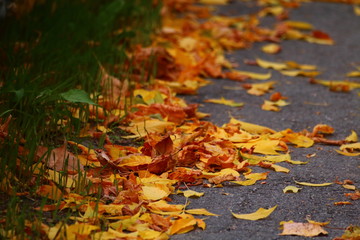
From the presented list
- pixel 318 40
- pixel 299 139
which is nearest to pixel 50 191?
pixel 299 139

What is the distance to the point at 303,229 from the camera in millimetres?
2104

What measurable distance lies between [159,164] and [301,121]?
111 cm

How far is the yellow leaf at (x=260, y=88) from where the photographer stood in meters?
3.76

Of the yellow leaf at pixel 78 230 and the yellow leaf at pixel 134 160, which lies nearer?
the yellow leaf at pixel 78 230

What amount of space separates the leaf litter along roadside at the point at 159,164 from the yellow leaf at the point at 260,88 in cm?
37

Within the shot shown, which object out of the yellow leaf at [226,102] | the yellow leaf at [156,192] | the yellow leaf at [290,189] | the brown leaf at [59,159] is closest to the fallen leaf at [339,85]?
the yellow leaf at [226,102]

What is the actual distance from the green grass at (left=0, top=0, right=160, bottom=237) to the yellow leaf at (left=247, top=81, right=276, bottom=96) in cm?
81

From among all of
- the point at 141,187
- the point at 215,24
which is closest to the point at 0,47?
the point at 141,187

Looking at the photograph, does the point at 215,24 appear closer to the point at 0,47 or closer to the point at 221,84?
the point at 221,84

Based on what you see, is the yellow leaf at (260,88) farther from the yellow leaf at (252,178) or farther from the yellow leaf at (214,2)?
the yellow leaf at (214,2)

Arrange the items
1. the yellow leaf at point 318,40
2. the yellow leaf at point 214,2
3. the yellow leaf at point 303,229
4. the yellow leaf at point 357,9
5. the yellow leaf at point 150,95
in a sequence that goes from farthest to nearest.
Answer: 1. the yellow leaf at point 214,2
2. the yellow leaf at point 357,9
3. the yellow leaf at point 318,40
4. the yellow leaf at point 150,95
5. the yellow leaf at point 303,229

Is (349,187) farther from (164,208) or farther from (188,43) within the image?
(188,43)

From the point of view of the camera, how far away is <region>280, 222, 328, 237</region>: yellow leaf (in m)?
2.08

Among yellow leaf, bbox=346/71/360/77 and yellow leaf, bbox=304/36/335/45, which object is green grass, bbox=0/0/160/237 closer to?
yellow leaf, bbox=304/36/335/45
